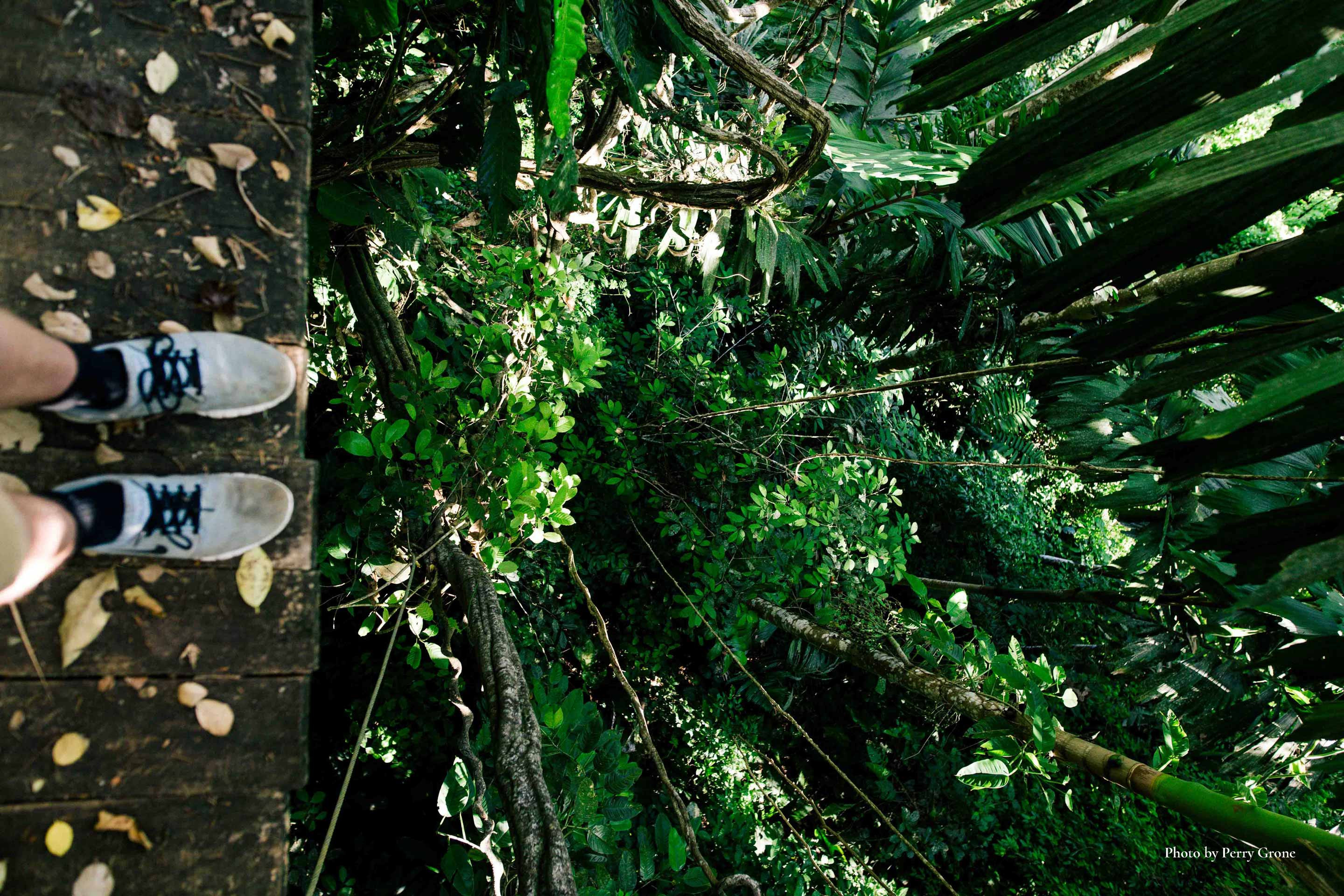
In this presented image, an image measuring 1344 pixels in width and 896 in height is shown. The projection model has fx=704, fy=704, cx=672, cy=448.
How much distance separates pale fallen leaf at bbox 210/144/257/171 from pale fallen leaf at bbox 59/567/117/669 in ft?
1.84

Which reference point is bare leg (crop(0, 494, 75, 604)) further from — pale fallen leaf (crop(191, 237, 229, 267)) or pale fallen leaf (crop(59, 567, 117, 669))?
pale fallen leaf (crop(191, 237, 229, 267))

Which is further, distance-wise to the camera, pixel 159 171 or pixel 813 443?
pixel 813 443

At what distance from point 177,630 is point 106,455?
247 mm

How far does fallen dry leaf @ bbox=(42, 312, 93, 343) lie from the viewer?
90 centimetres

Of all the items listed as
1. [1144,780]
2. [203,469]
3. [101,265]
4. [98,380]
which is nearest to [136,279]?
[101,265]

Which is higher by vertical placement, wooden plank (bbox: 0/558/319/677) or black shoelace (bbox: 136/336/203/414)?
black shoelace (bbox: 136/336/203/414)

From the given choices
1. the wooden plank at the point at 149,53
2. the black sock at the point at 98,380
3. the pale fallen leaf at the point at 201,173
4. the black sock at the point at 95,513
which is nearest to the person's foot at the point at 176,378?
the black sock at the point at 98,380

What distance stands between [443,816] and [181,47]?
159 centimetres

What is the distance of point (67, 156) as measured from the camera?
92 centimetres

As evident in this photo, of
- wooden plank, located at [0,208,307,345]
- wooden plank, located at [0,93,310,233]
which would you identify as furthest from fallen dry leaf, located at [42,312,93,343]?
wooden plank, located at [0,93,310,233]

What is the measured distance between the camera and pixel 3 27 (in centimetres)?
90

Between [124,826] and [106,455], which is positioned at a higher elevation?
[106,455]

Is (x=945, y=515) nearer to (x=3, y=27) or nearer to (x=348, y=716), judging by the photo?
(x=348, y=716)

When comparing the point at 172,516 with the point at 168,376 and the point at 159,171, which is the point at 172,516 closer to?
the point at 168,376
